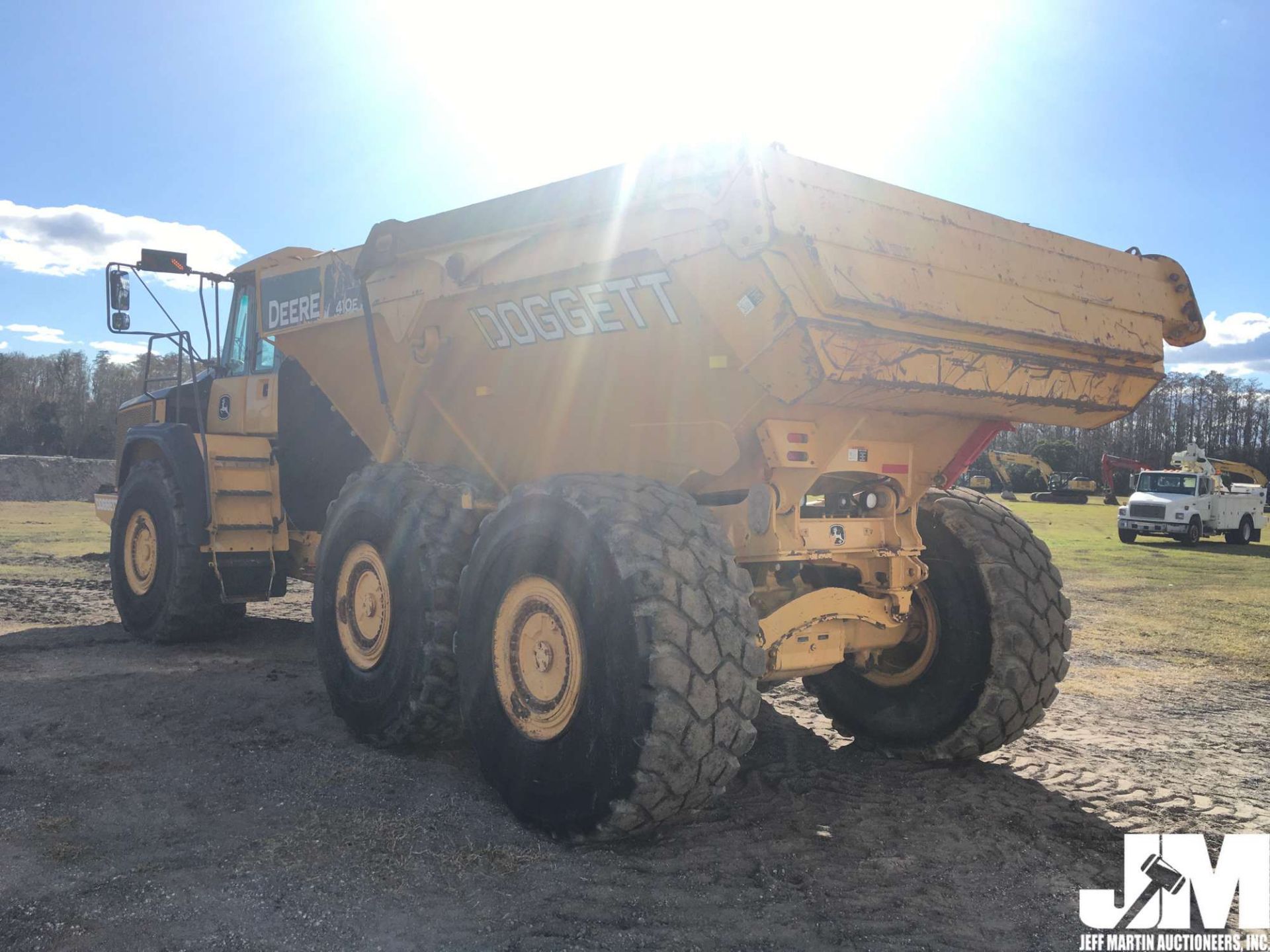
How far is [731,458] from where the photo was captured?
4059 mm

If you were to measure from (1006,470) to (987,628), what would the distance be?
157ft

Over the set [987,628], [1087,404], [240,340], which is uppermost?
[240,340]

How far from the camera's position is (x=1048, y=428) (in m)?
48.9

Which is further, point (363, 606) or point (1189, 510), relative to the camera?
point (1189, 510)

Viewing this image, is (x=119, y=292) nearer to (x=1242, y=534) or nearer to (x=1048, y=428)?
(x=1242, y=534)

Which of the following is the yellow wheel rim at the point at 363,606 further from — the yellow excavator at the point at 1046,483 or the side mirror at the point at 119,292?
the yellow excavator at the point at 1046,483


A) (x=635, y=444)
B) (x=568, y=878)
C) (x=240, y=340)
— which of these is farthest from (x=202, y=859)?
(x=240, y=340)

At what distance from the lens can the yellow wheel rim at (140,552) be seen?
7.39 m

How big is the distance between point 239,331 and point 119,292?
93cm

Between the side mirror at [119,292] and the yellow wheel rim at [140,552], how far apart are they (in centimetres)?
159

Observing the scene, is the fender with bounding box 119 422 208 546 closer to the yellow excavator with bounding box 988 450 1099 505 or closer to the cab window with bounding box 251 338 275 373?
the cab window with bounding box 251 338 275 373

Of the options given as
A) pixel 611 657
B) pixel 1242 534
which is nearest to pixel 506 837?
pixel 611 657

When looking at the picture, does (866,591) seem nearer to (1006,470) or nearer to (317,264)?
(317,264)

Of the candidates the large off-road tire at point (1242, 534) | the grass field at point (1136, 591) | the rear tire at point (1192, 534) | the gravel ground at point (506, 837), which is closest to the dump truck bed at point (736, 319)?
the gravel ground at point (506, 837)
